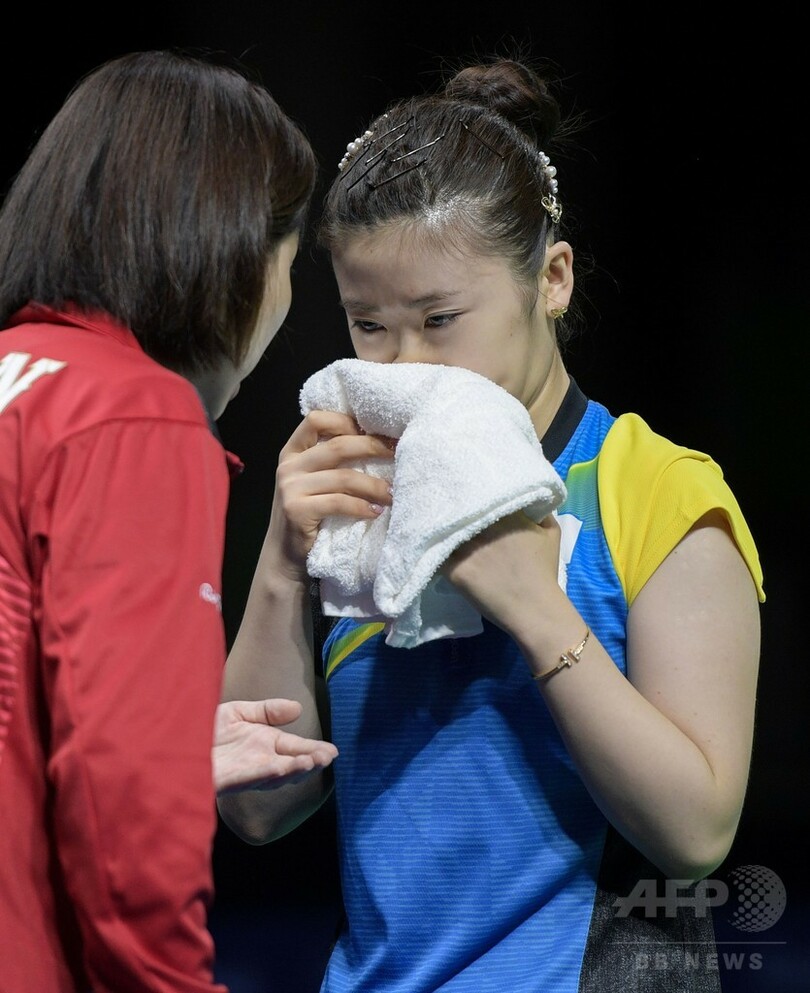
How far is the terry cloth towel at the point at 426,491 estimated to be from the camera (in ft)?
3.11

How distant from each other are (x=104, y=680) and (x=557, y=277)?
2.23ft

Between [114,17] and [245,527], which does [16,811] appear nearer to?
[245,527]

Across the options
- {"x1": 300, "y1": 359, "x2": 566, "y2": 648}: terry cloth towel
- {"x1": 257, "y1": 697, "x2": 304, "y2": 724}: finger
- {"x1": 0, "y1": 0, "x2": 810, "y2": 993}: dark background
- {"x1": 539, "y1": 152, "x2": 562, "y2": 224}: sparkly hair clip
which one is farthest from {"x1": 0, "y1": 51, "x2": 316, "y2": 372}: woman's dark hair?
{"x1": 0, "y1": 0, "x2": 810, "y2": 993}: dark background

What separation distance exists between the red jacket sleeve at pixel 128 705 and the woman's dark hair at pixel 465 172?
1.55 ft

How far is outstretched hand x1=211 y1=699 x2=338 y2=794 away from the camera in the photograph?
0.94 metres

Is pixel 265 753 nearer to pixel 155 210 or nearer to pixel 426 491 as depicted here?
pixel 426 491

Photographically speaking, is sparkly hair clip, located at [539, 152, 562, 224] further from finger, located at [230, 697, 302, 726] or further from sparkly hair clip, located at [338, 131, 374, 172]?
finger, located at [230, 697, 302, 726]

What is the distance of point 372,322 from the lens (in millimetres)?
1139

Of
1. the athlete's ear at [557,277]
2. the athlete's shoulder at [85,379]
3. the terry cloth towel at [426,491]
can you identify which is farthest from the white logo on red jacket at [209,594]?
the athlete's ear at [557,277]

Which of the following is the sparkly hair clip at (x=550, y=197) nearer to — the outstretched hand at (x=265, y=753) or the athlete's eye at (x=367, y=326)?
the athlete's eye at (x=367, y=326)

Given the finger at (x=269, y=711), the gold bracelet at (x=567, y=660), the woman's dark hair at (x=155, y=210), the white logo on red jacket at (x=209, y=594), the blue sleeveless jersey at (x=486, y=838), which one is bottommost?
the blue sleeveless jersey at (x=486, y=838)

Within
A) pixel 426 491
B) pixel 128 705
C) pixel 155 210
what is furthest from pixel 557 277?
pixel 128 705

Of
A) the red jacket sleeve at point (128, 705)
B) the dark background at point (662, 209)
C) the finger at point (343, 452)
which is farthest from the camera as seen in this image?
the dark background at point (662, 209)

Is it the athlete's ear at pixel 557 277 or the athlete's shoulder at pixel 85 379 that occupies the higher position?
the athlete's shoulder at pixel 85 379
